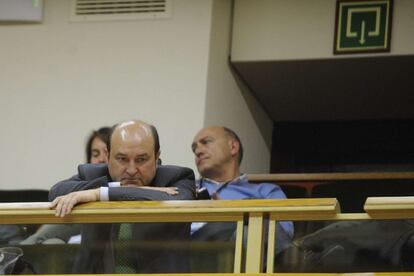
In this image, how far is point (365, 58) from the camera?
6367mm

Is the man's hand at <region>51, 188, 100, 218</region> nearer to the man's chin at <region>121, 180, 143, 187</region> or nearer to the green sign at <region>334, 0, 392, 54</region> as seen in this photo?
the man's chin at <region>121, 180, 143, 187</region>

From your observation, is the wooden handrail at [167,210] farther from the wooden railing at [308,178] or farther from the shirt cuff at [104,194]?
the wooden railing at [308,178]

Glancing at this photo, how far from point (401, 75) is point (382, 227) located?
3.04 metres

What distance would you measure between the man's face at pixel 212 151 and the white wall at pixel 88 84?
0.61 metres

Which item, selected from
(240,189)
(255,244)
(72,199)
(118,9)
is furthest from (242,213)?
(118,9)

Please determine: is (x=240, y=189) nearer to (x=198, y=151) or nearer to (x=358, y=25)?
(x=198, y=151)

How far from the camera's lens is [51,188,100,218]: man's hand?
398cm

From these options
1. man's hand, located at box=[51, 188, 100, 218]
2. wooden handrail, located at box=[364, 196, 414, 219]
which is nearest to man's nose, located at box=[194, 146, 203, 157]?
man's hand, located at box=[51, 188, 100, 218]

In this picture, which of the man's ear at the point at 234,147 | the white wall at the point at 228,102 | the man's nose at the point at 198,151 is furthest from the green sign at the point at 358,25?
the man's nose at the point at 198,151

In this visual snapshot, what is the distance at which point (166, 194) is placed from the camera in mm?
4070

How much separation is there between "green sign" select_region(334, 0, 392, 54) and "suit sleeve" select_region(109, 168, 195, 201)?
233cm

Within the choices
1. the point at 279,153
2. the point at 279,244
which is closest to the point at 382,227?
the point at 279,244

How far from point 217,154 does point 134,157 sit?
1.34 metres

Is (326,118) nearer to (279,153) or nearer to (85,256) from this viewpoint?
(279,153)
